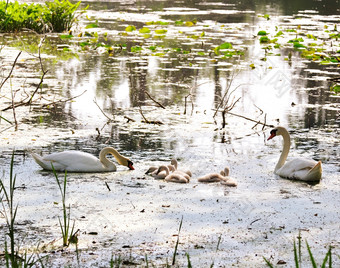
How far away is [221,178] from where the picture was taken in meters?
6.58

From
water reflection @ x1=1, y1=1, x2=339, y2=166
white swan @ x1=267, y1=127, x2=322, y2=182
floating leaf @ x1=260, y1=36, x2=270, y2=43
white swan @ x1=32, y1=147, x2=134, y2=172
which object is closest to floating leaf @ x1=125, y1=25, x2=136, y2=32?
water reflection @ x1=1, y1=1, x2=339, y2=166

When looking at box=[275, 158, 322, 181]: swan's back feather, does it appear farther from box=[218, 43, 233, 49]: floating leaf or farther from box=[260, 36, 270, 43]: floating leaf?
box=[260, 36, 270, 43]: floating leaf

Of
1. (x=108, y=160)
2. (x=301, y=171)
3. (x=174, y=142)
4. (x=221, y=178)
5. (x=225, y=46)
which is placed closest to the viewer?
(x=221, y=178)

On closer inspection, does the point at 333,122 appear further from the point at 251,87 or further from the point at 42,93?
the point at 42,93

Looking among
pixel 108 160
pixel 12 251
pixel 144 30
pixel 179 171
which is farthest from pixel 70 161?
pixel 144 30

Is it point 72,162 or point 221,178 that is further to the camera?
point 72,162

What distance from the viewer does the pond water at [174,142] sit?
4.99 metres

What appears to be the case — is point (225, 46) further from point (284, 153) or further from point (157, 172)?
point (157, 172)

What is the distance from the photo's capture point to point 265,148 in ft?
27.4

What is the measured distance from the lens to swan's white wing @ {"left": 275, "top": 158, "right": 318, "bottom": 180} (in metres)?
6.90

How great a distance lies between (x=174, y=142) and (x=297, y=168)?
1.92 m

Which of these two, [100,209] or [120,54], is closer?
[100,209]

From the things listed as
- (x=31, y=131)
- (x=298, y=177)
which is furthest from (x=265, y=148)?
(x=31, y=131)

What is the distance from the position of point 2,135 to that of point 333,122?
4.58 metres
